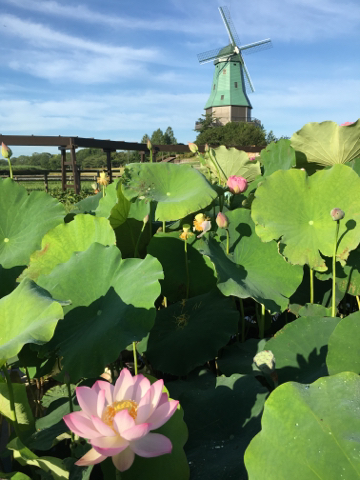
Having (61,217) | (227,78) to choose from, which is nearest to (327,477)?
(61,217)

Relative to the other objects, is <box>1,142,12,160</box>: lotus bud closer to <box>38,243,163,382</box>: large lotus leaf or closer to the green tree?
<box>38,243,163,382</box>: large lotus leaf

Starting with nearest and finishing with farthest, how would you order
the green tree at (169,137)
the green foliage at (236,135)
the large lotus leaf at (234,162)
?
the large lotus leaf at (234,162) < the green foliage at (236,135) < the green tree at (169,137)

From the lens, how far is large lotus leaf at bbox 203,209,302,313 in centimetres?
83

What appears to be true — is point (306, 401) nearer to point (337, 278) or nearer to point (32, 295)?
point (32, 295)

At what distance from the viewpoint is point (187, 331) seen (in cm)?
86

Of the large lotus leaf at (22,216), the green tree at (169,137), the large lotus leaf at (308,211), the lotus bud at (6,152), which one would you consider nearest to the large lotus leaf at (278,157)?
the large lotus leaf at (308,211)

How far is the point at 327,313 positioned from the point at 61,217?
68cm

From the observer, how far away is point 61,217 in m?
0.95

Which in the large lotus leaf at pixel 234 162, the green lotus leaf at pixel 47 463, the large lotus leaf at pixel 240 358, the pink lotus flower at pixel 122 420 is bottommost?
the large lotus leaf at pixel 240 358

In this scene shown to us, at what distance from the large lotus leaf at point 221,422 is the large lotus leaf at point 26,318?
285 mm

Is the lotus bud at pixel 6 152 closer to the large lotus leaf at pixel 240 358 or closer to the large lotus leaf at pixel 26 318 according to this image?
the large lotus leaf at pixel 26 318

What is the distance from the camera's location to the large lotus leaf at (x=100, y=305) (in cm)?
63

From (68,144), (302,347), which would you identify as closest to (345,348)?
(302,347)

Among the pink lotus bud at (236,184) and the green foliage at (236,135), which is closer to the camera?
the pink lotus bud at (236,184)
